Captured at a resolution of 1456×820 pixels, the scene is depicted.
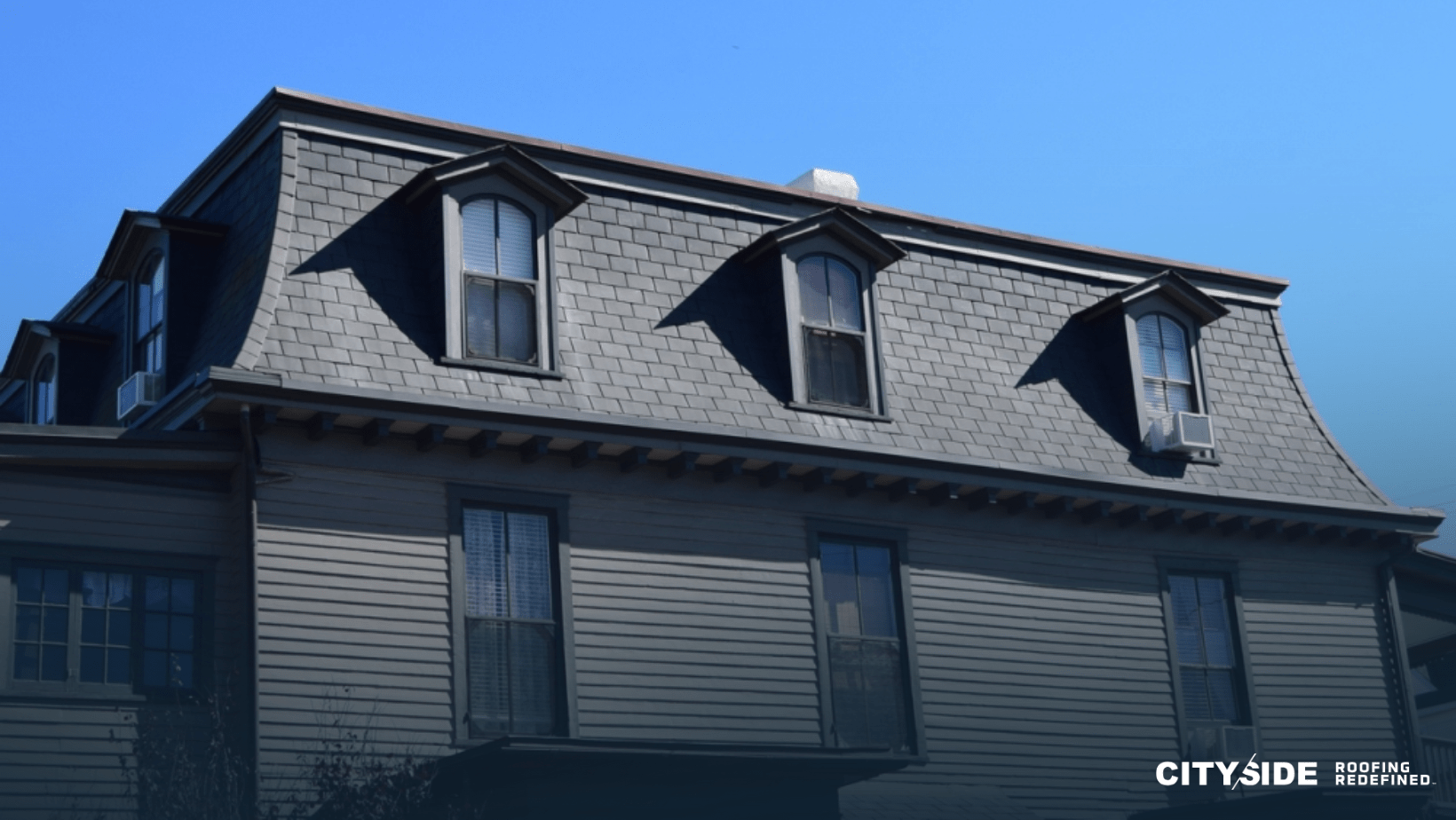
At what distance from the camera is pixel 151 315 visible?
18.0 m

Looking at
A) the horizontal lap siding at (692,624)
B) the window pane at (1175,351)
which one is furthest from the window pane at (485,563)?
the window pane at (1175,351)

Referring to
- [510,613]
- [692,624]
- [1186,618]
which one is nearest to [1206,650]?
[1186,618]

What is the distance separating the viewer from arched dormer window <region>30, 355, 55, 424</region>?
1958cm

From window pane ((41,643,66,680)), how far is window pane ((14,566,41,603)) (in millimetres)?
427

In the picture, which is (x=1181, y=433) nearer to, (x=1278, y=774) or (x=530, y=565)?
(x=1278, y=774)

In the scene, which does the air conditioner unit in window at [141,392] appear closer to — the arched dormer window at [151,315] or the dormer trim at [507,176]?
the arched dormer window at [151,315]

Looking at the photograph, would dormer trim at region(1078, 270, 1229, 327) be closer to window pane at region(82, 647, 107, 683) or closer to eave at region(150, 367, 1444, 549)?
eave at region(150, 367, 1444, 549)

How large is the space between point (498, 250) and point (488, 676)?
14.0ft

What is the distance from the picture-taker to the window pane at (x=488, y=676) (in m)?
16.3

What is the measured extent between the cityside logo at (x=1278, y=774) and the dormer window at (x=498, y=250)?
8.73 m

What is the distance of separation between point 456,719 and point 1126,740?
319 inches

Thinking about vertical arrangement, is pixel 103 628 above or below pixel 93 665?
above

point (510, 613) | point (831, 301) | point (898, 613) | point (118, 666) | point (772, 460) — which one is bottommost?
point (118, 666)

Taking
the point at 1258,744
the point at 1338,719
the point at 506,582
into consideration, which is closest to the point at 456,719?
the point at 506,582
